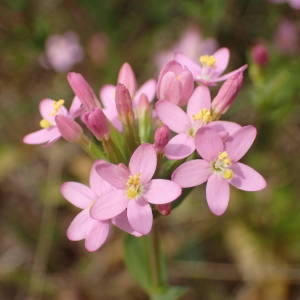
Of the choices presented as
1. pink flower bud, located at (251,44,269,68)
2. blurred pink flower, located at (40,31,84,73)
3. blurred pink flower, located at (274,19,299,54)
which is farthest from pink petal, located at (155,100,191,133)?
blurred pink flower, located at (40,31,84,73)

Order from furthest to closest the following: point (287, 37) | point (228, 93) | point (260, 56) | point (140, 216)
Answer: point (287, 37)
point (260, 56)
point (228, 93)
point (140, 216)

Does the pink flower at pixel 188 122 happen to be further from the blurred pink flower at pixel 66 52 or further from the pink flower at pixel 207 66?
the blurred pink flower at pixel 66 52

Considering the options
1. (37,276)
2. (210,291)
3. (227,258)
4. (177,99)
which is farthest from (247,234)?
(177,99)

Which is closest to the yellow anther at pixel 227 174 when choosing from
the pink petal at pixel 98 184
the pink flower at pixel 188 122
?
the pink flower at pixel 188 122

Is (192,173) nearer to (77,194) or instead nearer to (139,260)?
(77,194)

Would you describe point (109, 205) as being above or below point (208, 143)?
below

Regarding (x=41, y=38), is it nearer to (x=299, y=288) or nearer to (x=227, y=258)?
(x=227, y=258)

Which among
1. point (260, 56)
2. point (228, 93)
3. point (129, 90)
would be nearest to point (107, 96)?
point (129, 90)
